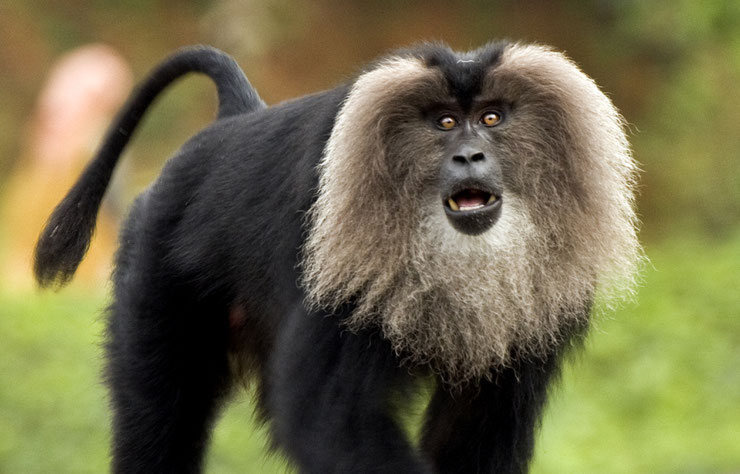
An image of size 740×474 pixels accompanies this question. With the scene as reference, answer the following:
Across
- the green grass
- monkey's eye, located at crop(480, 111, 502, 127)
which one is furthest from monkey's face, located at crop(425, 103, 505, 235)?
the green grass

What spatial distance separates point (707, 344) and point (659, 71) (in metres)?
4.66

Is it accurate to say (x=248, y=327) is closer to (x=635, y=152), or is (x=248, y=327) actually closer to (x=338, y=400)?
(x=338, y=400)

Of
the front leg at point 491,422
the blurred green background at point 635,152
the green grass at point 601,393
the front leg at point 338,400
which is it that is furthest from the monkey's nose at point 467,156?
the green grass at point 601,393

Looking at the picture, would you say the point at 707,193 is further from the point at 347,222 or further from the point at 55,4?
the point at 347,222

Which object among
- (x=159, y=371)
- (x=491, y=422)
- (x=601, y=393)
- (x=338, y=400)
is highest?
(x=601, y=393)

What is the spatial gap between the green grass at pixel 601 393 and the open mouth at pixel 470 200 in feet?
11.4

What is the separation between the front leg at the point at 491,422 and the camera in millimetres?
3898

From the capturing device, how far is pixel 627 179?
3809 millimetres

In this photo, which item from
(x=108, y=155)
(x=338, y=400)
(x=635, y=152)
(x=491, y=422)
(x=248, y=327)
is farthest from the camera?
(x=635, y=152)

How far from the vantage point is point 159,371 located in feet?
13.8

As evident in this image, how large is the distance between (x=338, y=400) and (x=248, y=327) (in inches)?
34.0

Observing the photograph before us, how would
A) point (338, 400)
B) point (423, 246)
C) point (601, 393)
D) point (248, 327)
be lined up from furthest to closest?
point (601, 393), point (248, 327), point (423, 246), point (338, 400)

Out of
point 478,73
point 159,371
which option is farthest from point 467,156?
point 159,371

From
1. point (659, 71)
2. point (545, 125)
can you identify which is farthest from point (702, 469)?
point (659, 71)
